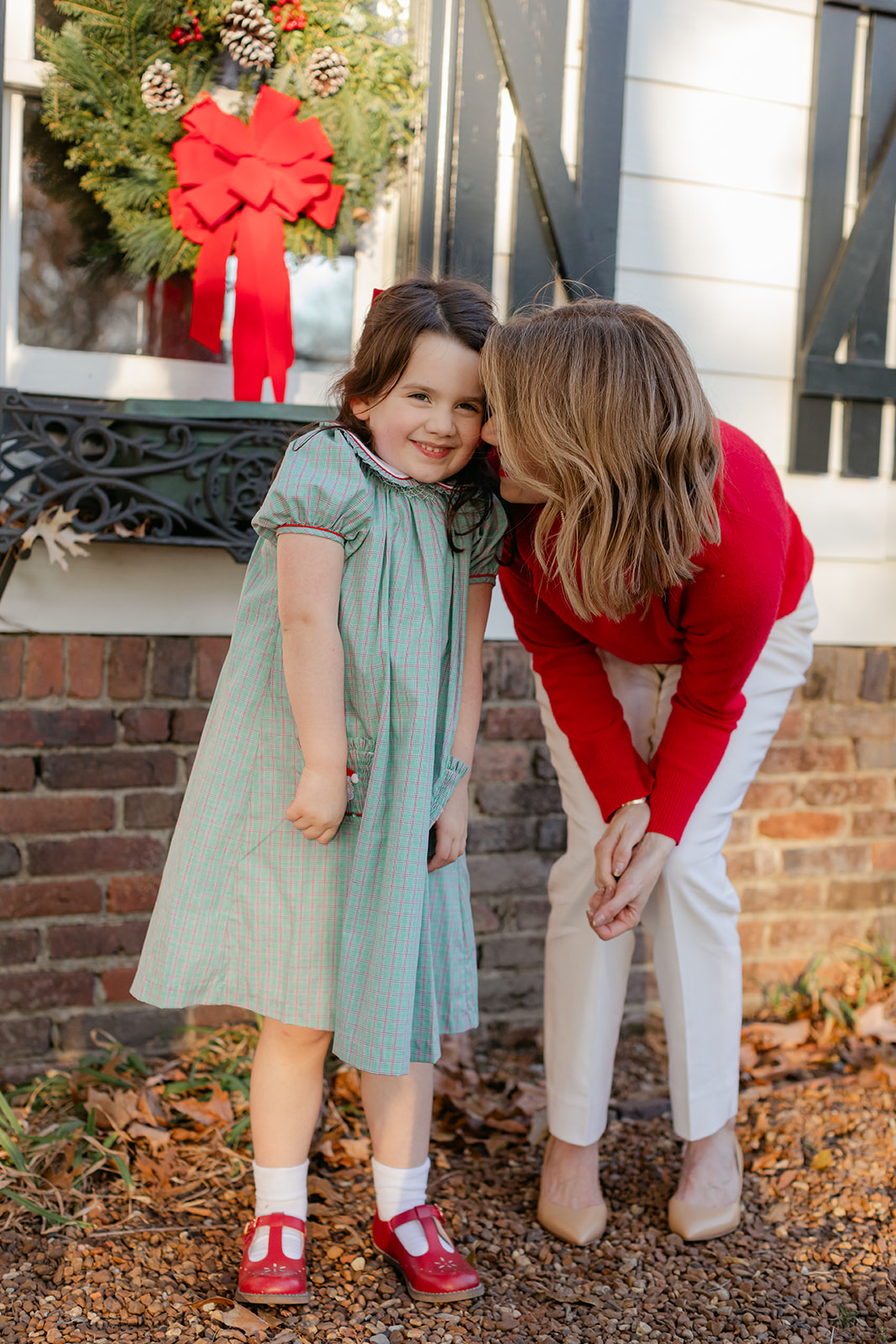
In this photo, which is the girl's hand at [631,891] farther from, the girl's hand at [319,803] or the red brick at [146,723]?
the red brick at [146,723]

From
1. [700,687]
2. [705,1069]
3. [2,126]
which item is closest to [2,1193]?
[705,1069]

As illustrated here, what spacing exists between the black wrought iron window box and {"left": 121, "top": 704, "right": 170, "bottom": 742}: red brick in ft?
1.18

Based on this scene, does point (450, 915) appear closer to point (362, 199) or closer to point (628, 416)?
point (628, 416)

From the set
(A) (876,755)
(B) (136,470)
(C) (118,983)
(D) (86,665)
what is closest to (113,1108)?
(C) (118,983)

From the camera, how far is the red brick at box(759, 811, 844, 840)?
2.82 meters

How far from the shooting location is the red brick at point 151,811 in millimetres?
2301

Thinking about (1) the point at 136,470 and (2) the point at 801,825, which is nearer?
(1) the point at 136,470

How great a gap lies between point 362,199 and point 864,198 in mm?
1274

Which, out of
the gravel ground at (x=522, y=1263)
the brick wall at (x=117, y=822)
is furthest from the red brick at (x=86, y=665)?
the gravel ground at (x=522, y=1263)

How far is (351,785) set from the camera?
1554mm

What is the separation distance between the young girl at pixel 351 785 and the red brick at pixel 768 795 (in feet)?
4.47

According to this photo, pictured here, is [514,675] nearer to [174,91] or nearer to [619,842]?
[619,842]

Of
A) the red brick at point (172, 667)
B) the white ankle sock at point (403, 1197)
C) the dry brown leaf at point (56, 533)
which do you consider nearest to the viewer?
the white ankle sock at point (403, 1197)

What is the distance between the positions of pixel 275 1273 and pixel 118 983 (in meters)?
0.89
